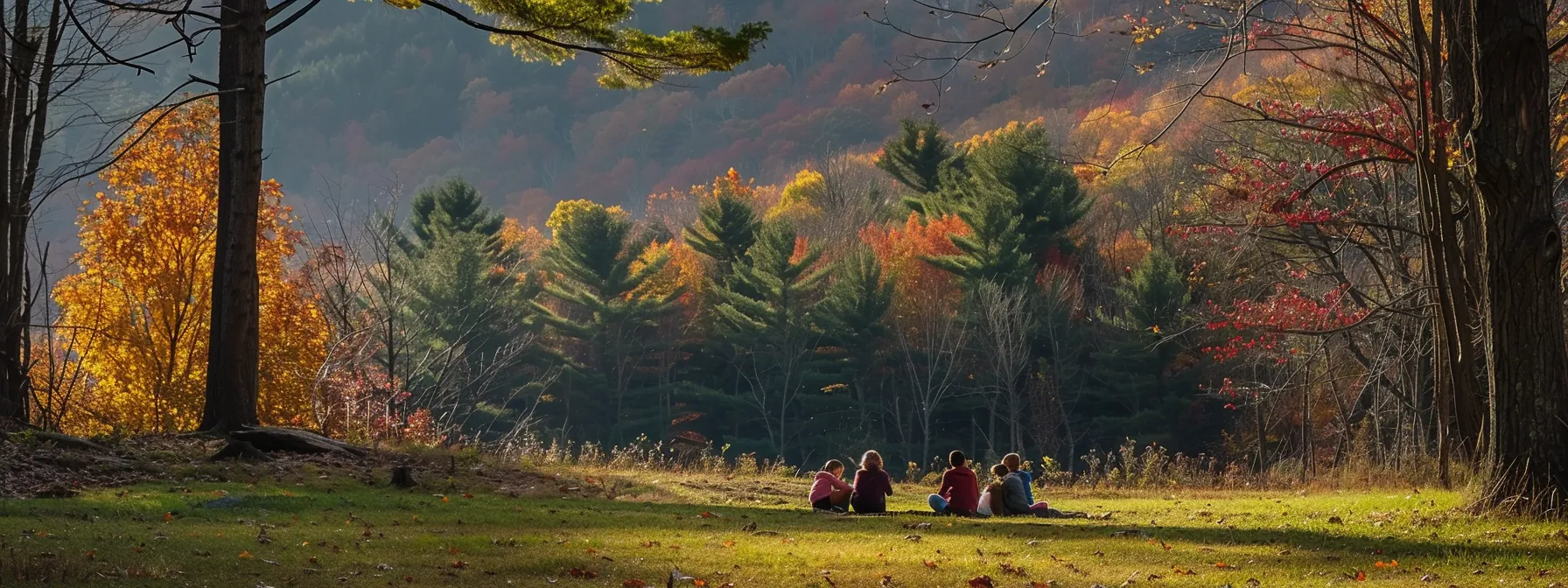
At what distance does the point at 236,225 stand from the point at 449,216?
42120 mm

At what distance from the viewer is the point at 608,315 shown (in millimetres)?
55656

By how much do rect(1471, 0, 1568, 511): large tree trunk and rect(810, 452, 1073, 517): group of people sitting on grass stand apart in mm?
4105

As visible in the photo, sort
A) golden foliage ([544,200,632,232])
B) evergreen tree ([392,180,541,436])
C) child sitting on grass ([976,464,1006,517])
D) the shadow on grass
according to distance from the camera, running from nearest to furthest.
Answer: the shadow on grass → child sitting on grass ([976,464,1006,517]) → evergreen tree ([392,180,541,436]) → golden foliage ([544,200,632,232])

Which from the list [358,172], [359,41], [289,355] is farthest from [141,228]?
[359,41]

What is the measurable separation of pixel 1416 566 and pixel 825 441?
44.5 metres

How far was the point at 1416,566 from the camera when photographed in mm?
6879

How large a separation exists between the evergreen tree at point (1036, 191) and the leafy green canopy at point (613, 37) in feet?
111

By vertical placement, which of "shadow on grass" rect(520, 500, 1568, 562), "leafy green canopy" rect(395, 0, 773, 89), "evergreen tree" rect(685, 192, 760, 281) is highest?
"evergreen tree" rect(685, 192, 760, 281)

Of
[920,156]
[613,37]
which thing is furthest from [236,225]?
[920,156]

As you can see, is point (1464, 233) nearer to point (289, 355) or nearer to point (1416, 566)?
point (1416, 566)

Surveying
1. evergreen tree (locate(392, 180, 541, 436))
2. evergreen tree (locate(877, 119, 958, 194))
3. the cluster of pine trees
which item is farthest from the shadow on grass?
evergreen tree (locate(877, 119, 958, 194))

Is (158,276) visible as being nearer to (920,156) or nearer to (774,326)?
(774,326)

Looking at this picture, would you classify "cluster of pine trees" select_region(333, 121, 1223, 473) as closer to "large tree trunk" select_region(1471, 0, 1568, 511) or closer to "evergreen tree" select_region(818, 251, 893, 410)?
"evergreen tree" select_region(818, 251, 893, 410)

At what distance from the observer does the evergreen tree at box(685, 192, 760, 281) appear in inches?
2168
